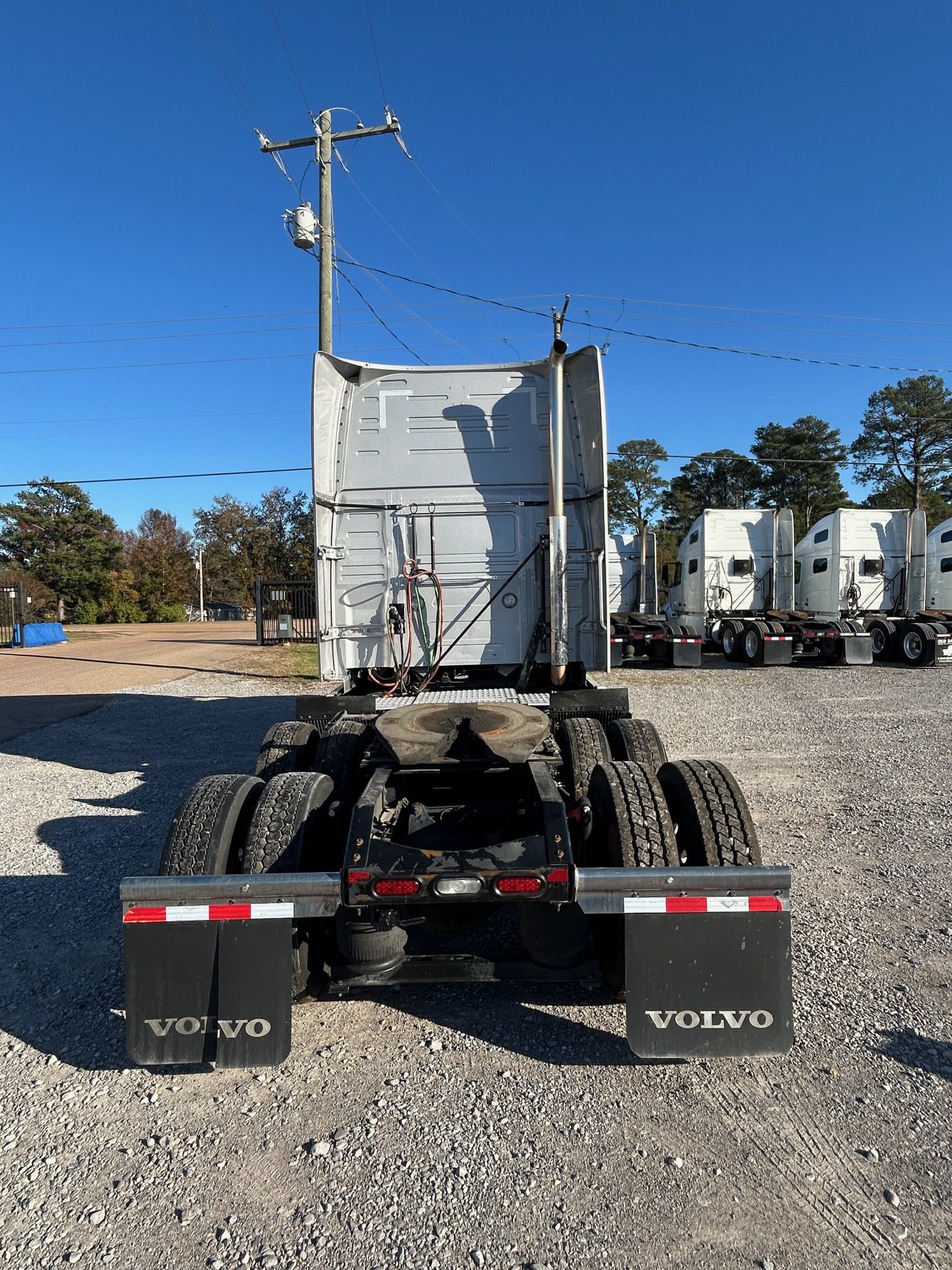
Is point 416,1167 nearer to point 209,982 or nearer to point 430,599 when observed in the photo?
point 209,982

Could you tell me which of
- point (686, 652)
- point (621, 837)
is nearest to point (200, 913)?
point (621, 837)

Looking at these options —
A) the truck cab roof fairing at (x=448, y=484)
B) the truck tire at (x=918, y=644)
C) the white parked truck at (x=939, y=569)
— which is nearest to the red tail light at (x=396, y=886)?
the truck cab roof fairing at (x=448, y=484)

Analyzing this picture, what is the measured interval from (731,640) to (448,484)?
13496 mm

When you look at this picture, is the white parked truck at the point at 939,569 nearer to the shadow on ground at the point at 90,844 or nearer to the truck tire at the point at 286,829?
the shadow on ground at the point at 90,844

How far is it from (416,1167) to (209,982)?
870 millimetres

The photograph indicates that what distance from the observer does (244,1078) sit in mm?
2541

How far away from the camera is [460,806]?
3504 millimetres

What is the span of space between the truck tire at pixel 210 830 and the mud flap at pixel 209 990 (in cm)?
33

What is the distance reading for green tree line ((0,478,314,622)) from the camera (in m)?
50.2

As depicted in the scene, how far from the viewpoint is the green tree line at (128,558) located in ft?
165

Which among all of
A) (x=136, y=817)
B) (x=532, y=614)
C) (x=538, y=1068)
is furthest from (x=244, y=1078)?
(x=532, y=614)

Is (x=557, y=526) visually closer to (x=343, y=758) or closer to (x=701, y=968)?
(x=343, y=758)

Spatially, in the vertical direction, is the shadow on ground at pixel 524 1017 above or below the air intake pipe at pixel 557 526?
below

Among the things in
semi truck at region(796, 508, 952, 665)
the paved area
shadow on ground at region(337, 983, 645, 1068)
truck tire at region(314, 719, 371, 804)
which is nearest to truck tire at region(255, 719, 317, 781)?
truck tire at region(314, 719, 371, 804)
